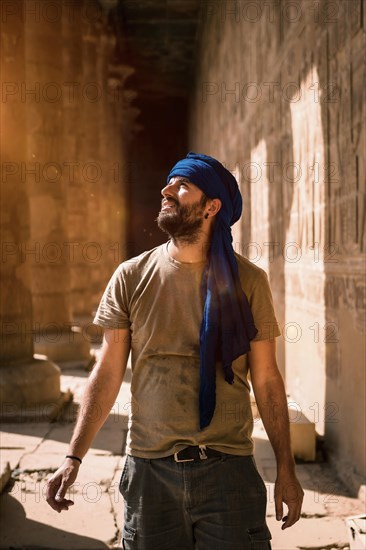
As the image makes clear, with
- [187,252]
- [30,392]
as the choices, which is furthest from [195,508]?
[30,392]

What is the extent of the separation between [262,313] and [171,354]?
0.33 metres

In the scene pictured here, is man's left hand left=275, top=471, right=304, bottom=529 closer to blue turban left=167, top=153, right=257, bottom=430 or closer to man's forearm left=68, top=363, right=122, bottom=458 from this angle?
blue turban left=167, top=153, right=257, bottom=430

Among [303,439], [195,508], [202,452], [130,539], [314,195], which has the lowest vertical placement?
Answer: [303,439]

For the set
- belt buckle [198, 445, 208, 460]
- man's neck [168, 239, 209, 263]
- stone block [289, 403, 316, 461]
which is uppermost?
man's neck [168, 239, 209, 263]

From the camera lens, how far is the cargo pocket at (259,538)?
2.04 meters

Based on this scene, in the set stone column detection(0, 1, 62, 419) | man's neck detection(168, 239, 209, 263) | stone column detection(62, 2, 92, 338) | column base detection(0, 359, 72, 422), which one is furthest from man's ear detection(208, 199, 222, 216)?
stone column detection(62, 2, 92, 338)

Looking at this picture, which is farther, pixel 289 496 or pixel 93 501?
pixel 93 501

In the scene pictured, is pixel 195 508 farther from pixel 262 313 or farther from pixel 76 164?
pixel 76 164

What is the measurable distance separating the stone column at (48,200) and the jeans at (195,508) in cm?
737

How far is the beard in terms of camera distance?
2219 millimetres

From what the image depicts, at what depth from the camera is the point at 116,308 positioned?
2.25 m

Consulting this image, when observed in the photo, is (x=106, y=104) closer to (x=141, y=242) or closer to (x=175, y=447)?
(x=141, y=242)

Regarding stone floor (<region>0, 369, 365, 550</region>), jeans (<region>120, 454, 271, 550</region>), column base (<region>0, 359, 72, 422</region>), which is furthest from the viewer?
column base (<region>0, 359, 72, 422</region>)

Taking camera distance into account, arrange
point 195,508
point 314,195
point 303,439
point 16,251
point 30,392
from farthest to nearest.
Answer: point 16,251 < point 30,392 < point 314,195 < point 303,439 < point 195,508
